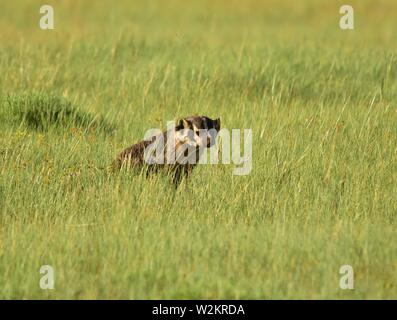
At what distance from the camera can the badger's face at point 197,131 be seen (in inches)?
368

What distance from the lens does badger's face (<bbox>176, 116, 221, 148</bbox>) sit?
30.7ft

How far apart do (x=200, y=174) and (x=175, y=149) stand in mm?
388

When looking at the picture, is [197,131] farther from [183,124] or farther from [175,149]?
[175,149]

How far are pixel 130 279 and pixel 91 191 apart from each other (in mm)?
1982

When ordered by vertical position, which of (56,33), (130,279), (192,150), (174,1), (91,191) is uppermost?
(174,1)

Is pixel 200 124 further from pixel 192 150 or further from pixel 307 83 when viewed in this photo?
pixel 307 83

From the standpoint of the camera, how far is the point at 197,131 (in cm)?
935

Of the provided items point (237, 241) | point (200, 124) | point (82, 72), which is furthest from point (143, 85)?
point (237, 241)

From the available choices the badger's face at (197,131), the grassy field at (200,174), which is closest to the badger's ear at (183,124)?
the badger's face at (197,131)

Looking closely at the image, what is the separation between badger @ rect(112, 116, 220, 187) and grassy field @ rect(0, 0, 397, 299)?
22 centimetres

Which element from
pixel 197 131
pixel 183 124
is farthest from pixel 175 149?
pixel 197 131

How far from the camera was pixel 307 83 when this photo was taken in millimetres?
13734

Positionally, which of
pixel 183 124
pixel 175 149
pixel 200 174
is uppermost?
pixel 183 124

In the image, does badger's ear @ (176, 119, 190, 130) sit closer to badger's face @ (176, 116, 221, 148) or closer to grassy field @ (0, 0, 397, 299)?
badger's face @ (176, 116, 221, 148)
